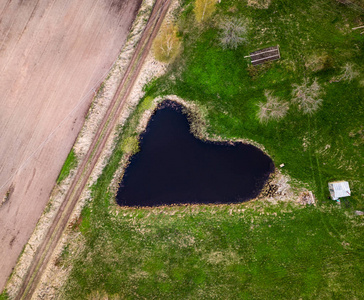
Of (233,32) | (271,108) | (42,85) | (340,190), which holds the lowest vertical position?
(42,85)

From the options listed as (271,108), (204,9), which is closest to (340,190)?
(271,108)

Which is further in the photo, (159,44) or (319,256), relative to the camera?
(159,44)

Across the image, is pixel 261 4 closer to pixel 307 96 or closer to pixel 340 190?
pixel 307 96

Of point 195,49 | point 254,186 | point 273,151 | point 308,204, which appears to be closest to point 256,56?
point 195,49

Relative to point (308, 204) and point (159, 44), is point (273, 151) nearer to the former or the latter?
point (308, 204)

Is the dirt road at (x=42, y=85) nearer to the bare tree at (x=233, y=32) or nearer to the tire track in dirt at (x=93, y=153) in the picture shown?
the tire track in dirt at (x=93, y=153)
